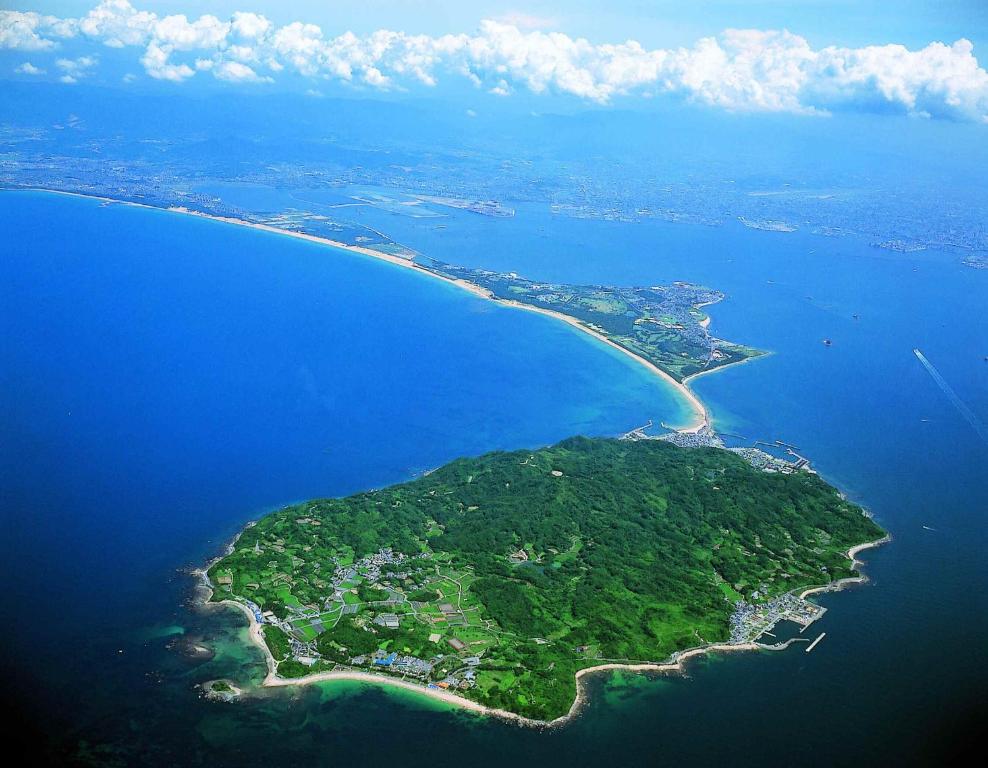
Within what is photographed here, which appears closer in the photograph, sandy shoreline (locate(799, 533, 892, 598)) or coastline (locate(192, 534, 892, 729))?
coastline (locate(192, 534, 892, 729))

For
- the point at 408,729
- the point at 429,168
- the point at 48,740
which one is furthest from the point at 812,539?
the point at 429,168

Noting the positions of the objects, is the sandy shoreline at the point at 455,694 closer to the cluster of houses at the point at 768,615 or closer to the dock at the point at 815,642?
the cluster of houses at the point at 768,615

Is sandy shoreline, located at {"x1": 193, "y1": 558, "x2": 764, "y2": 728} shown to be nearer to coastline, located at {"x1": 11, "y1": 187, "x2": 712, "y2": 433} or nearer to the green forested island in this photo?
the green forested island

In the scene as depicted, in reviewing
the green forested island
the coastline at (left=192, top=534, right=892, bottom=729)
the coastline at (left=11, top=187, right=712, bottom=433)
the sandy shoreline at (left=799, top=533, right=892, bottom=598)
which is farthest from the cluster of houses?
the coastline at (left=11, top=187, right=712, bottom=433)

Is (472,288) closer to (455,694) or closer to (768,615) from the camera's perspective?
(768,615)

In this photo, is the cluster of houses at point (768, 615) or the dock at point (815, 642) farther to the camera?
the cluster of houses at point (768, 615)

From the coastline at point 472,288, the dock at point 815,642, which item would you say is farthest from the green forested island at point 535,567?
the coastline at point 472,288
